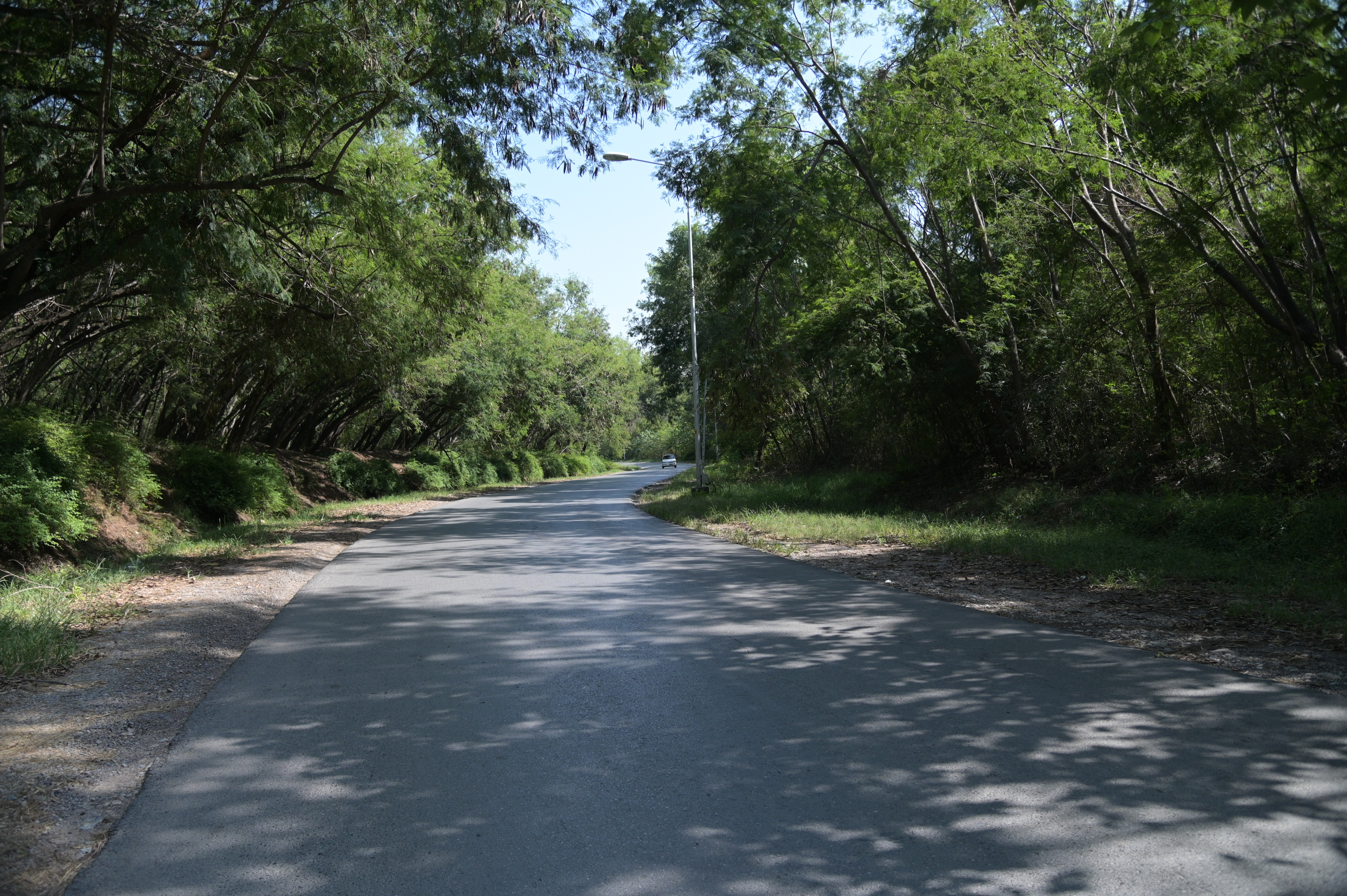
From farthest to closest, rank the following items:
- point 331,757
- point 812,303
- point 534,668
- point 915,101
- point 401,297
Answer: point 812,303 → point 401,297 → point 915,101 → point 534,668 → point 331,757

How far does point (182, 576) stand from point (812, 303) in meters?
18.3

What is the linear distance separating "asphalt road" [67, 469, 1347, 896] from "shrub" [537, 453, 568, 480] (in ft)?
174

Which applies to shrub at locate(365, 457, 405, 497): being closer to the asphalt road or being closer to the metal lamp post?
the metal lamp post

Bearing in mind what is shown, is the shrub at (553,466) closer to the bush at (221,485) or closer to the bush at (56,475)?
the bush at (221,485)

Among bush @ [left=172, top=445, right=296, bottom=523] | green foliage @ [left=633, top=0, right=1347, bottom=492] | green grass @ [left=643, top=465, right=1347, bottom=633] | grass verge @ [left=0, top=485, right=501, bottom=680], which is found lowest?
green grass @ [left=643, top=465, right=1347, bottom=633]

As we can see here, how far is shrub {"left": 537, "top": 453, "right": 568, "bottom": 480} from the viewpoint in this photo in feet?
201

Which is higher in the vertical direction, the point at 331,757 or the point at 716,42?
the point at 716,42

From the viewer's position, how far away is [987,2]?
14.3 m

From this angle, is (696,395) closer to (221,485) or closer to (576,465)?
(221,485)

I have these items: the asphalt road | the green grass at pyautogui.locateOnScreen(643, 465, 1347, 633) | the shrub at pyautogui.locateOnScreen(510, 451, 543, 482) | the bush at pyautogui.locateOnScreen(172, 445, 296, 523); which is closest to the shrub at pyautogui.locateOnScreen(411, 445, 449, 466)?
the shrub at pyautogui.locateOnScreen(510, 451, 543, 482)

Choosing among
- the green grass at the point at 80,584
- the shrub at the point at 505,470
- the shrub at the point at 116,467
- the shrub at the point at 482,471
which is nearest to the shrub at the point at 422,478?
the shrub at the point at 482,471

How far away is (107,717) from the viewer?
559 cm

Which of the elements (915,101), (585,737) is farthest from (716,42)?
(585,737)

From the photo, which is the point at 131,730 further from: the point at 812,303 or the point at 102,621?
the point at 812,303
